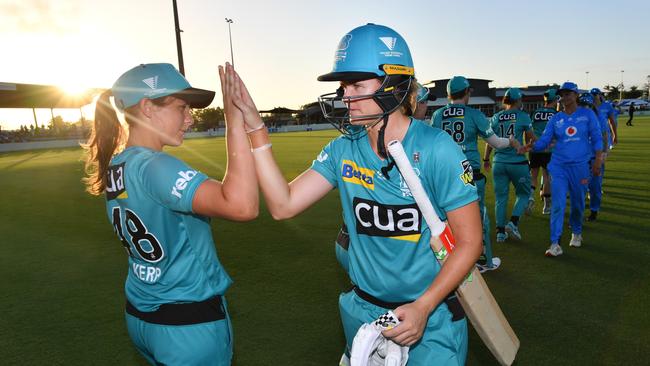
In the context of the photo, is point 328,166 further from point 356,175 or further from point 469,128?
point 469,128

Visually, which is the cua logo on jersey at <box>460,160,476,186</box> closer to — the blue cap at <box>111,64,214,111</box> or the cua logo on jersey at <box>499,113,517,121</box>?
the blue cap at <box>111,64,214,111</box>

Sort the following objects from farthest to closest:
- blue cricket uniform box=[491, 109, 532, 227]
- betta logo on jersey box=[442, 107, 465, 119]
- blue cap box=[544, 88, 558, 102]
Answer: blue cap box=[544, 88, 558, 102]
blue cricket uniform box=[491, 109, 532, 227]
betta logo on jersey box=[442, 107, 465, 119]

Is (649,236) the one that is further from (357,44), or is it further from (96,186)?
(96,186)

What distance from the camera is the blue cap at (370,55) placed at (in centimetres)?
195

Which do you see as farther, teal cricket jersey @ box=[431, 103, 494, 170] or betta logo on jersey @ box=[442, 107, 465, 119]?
betta logo on jersey @ box=[442, 107, 465, 119]

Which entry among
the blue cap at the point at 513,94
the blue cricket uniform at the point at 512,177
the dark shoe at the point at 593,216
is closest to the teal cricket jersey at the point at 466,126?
the blue cricket uniform at the point at 512,177

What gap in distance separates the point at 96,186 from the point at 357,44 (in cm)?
174

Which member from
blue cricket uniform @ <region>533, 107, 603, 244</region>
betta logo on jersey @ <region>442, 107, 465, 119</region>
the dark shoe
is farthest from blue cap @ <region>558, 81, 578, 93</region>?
the dark shoe

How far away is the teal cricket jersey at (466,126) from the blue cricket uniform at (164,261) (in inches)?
180

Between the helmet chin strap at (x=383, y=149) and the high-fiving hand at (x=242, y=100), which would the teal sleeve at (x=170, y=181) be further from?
the helmet chin strap at (x=383, y=149)

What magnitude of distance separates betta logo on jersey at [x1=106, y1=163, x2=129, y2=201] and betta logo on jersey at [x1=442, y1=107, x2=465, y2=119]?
4.93 m

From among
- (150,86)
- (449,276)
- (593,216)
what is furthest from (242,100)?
(593,216)

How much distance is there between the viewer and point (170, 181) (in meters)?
1.86

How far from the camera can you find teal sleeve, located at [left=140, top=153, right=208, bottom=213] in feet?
6.04
